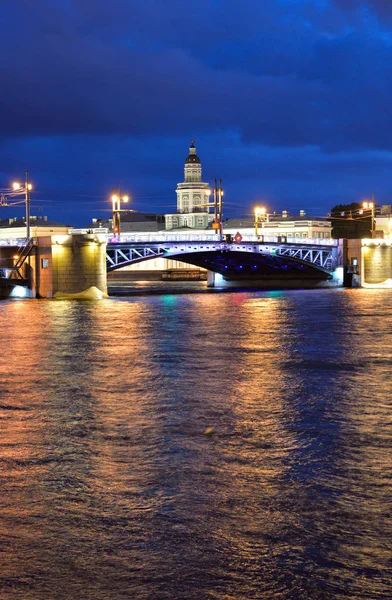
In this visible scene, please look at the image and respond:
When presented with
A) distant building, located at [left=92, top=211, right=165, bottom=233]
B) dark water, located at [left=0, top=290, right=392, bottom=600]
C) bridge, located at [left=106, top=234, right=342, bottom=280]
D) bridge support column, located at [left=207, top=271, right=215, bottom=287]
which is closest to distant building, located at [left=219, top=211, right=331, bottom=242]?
distant building, located at [left=92, top=211, right=165, bottom=233]

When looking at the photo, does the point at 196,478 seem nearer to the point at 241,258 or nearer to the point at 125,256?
the point at 125,256

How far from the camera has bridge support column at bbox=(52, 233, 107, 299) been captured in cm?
5278

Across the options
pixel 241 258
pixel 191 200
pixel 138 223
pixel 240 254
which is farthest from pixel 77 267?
pixel 191 200

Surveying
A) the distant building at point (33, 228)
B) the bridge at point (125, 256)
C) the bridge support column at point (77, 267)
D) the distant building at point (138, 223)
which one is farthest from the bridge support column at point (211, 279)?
the distant building at point (138, 223)

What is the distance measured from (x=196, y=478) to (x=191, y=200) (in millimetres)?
116850

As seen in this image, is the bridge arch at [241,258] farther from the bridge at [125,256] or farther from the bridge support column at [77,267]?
the bridge support column at [77,267]

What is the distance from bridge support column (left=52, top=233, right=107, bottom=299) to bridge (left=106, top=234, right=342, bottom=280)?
1.95 meters

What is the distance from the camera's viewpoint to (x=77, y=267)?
5284 centimetres

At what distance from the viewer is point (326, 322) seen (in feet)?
105

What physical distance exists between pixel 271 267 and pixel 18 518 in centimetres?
6195

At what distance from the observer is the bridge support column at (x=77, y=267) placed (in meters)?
52.8

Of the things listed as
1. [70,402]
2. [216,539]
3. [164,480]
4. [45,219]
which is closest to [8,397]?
[70,402]

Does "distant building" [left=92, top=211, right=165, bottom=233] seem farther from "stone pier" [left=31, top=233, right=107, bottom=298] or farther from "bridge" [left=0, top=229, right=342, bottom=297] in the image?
"stone pier" [left=31, top=233, right=107, bottom=298]

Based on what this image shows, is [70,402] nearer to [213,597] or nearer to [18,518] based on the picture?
[18,518]
